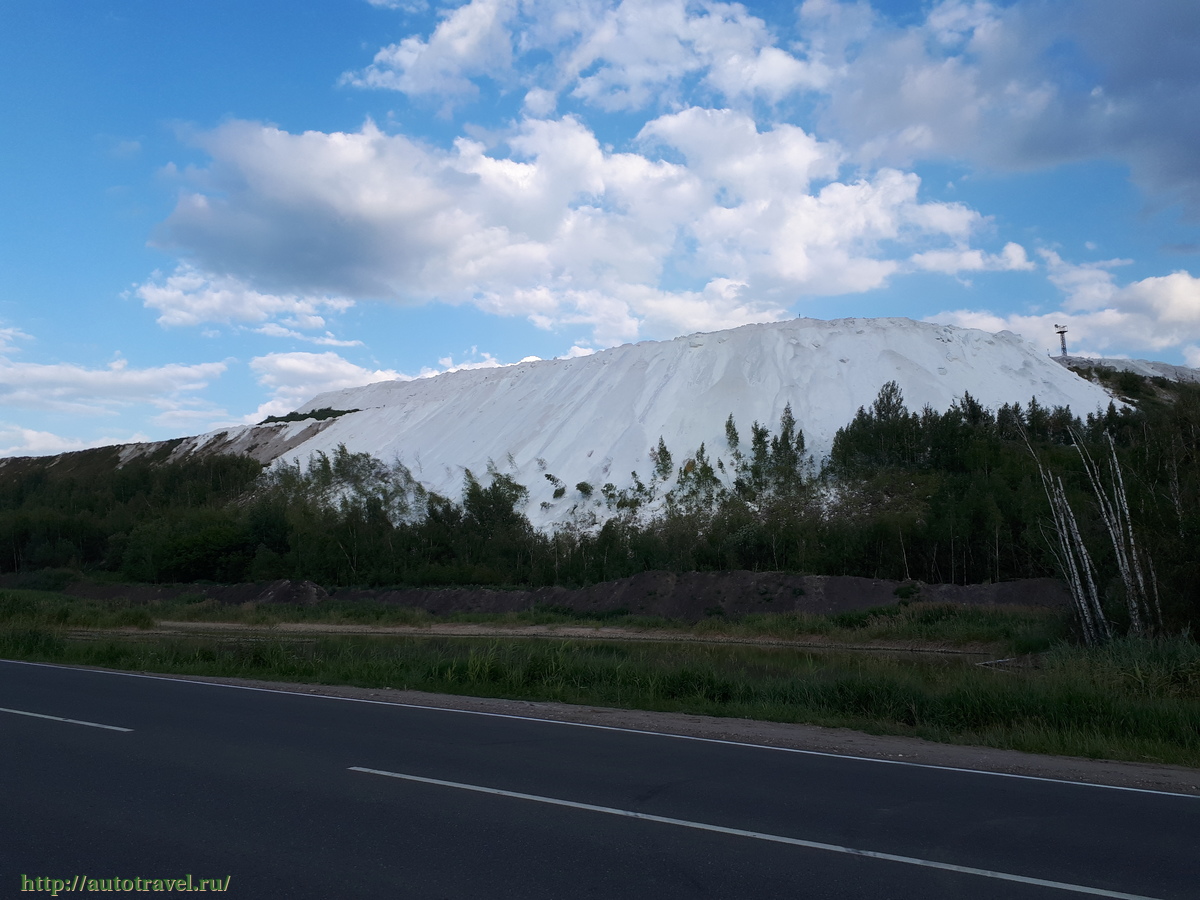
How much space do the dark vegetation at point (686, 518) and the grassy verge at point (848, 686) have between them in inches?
539

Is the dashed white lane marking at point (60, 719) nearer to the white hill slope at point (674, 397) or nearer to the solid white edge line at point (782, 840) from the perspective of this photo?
the solid white edge line at point (782, 840)

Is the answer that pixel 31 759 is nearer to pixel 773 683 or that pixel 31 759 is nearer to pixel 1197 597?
pixel 773 683

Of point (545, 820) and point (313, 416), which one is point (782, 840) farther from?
point (313, 416)

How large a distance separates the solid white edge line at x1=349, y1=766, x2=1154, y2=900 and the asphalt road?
0.02 meters

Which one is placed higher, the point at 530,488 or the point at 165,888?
the point at 530,488

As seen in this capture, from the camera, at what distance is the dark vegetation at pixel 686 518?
36156mm

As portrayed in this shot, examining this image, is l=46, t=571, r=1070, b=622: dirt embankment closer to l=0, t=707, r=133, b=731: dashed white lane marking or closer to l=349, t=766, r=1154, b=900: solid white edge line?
l=0, t=707, r=133, b=731: dashed white lane marking

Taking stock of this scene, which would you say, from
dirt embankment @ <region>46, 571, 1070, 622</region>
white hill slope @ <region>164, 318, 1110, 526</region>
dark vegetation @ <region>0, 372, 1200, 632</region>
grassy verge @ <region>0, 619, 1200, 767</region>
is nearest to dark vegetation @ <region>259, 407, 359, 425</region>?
white hill slope @ <region>164, 318, 1110, 526</region>

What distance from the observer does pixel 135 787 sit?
6625 mm

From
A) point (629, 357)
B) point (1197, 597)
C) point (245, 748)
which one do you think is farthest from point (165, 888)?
point (629, 357)

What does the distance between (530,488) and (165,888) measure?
5040 cm

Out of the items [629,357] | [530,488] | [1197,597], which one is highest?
[629,357]

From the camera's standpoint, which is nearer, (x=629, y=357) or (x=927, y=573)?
(x=927, y=573)

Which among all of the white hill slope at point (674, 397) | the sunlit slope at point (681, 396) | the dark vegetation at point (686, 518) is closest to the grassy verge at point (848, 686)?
the dark vegetation at point (686, 518)
